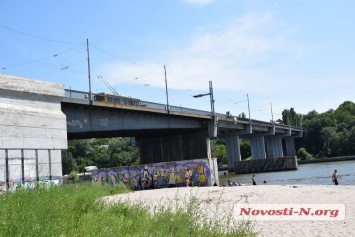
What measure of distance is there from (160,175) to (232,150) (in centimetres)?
Result: 5436

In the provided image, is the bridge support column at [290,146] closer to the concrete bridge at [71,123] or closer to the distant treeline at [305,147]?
the distant treeline at [305,147]

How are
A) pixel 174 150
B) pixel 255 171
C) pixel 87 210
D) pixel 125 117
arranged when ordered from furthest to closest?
pixel 255 171 < pixel 174 150 < pixel 125 117 < pixel 87 210

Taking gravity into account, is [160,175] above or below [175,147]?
below

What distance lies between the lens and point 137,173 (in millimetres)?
37281

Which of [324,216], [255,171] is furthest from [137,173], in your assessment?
[255,171]

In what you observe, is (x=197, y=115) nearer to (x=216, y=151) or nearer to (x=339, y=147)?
(x=339, y=147)

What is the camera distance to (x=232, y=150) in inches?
3526

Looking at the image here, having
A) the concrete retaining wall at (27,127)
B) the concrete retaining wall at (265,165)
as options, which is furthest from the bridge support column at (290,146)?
the concrete retaining wall at (27,127)

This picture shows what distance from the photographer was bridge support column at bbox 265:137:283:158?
4444 inches

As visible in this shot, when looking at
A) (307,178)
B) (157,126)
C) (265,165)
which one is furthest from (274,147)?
(157,126)

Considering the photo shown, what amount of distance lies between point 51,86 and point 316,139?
376 feet

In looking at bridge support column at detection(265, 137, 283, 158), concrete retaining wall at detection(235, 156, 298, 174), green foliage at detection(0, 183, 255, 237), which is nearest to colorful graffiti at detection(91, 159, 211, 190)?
green foliage at detection(0, 183, 255, 237)

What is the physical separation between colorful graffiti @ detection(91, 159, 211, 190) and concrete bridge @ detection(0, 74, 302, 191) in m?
5.99

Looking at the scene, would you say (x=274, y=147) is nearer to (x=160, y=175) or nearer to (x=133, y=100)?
(x=133, y=100)
